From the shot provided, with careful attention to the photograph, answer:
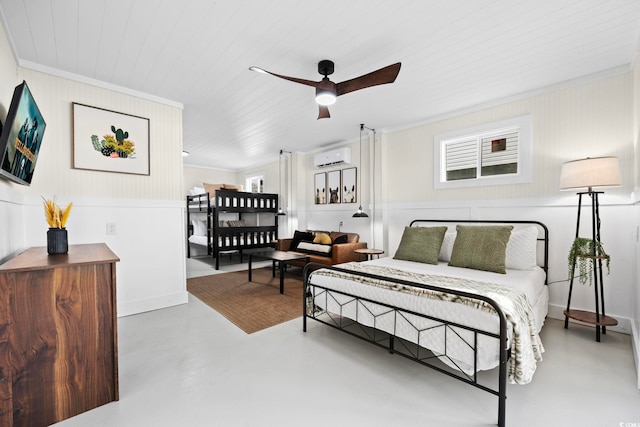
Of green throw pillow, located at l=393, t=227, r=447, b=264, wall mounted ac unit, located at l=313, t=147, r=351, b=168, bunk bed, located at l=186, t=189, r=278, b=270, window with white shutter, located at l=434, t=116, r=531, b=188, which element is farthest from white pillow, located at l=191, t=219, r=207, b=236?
window with white shutter, located at l=434, t=116, r=531, b=188

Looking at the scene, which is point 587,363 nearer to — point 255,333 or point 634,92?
point 634,92

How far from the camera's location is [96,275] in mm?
1754

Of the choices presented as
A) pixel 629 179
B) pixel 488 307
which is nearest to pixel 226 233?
pixel 488 307

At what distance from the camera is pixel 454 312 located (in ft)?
5.98

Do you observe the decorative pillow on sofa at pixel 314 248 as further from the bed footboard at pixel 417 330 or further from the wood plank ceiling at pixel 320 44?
the wood plank ceiling at pixel 320 44

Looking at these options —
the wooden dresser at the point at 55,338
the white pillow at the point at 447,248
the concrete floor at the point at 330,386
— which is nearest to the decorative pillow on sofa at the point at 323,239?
the white pillow at the point at 447,248

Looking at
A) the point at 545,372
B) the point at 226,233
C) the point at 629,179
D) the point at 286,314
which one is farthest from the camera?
the point at 226,233

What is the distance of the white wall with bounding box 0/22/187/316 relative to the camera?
8.70 ft

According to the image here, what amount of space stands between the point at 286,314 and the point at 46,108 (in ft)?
10.7

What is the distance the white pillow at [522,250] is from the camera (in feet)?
9.59

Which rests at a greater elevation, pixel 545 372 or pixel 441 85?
pixel 441 85

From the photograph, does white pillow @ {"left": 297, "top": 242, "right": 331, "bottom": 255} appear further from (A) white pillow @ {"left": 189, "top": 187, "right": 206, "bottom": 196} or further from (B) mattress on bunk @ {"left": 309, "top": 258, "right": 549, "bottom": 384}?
(A) white pillow @ {"left": 189, "top": 187, "right": 206, "bottom": 196}

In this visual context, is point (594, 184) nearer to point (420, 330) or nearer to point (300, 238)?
point (420, 330)

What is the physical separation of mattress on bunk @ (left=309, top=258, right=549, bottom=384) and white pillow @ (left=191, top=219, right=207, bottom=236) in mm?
4897
